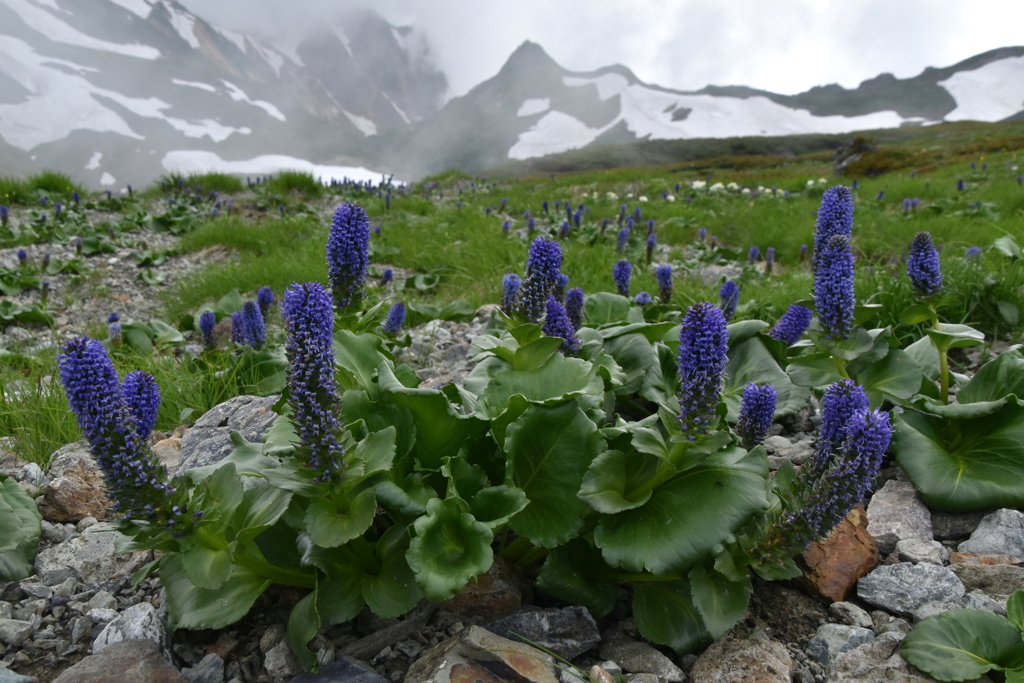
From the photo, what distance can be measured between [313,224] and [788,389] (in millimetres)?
9510

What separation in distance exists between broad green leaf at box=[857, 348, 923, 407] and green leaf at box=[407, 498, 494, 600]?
216 cm

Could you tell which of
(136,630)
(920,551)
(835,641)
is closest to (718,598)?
(835,641)

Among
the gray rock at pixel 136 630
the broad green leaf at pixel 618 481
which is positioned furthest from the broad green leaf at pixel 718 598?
the gray rock at pixel 136 630

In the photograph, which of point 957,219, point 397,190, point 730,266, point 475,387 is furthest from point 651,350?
point 397,190

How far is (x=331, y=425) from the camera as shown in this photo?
1661 mm

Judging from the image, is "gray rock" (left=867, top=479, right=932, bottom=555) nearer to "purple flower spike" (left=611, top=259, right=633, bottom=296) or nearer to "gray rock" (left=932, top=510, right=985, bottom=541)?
"gray rock" (left=932, top=510, right=985, bottom=541)

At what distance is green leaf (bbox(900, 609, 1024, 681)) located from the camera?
167 cm

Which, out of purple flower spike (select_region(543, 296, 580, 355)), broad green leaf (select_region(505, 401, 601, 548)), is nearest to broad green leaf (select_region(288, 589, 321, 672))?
broad green leaf (select_region(505, 401, 601, 548))

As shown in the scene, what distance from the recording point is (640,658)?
186cm

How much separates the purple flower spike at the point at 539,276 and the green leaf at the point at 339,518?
1028 millimetres

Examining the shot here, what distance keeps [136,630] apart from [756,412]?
2244 millimetres

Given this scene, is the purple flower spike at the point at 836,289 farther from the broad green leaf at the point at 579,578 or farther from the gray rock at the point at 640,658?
the gray rock at the point at 640,658

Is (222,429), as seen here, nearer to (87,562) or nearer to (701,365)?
(87,562)

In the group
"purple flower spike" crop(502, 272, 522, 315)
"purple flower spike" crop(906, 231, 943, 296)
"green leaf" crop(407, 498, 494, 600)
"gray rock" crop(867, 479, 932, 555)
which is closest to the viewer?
"green leaf" crop(407, 498, 494, 600)
